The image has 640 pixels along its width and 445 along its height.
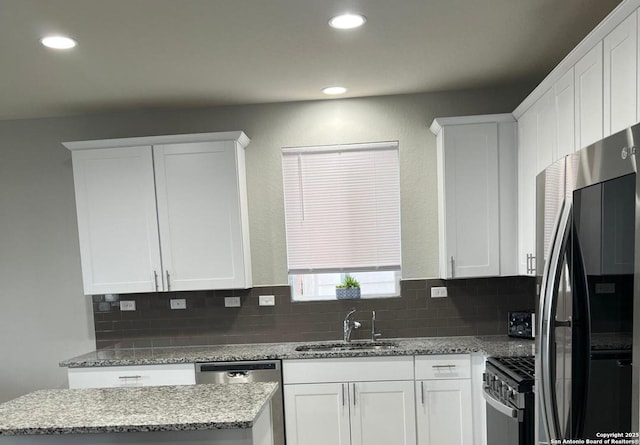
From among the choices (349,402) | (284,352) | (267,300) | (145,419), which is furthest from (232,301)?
(145,419)

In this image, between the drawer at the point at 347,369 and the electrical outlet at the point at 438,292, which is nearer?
the drawer at the point at 347,369

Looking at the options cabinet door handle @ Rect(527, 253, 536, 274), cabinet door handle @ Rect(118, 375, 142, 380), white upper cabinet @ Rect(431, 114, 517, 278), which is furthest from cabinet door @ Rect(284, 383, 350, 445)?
cabinet door handle @ Rect(527, 253, 536, 274)

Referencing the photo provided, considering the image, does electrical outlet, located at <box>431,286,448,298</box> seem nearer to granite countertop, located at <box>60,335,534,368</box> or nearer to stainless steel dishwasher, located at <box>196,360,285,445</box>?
granite countertop, located at <box>60,335,534,368</box>

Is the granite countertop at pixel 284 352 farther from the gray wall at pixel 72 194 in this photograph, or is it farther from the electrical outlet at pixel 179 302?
the gray wall at pixel 72 194

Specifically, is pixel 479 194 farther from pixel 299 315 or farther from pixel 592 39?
pixel 299 315

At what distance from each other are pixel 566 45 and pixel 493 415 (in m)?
2.18

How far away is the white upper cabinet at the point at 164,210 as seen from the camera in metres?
3.25

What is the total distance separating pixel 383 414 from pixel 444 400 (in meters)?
0.42

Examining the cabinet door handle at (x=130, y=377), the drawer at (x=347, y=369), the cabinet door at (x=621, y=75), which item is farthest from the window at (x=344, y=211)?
the cabinet door at (x=621, y=75)

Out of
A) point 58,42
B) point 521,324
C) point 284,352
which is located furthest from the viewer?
point 521,324

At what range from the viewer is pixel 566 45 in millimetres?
2611

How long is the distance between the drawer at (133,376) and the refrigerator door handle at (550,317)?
7.57 feet

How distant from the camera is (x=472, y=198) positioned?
10.4 feet

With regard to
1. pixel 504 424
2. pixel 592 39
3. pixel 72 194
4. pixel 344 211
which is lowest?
pixel 504 424
